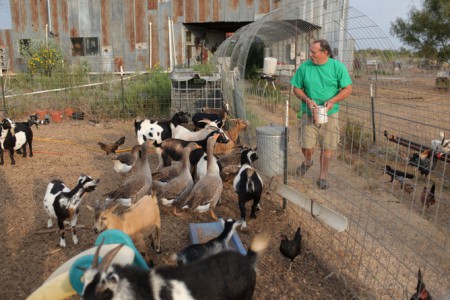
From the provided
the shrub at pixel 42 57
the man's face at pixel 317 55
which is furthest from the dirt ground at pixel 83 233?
the shrub at pixel 42 57

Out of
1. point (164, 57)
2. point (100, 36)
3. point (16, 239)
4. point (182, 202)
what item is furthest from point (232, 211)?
point (100, 36)

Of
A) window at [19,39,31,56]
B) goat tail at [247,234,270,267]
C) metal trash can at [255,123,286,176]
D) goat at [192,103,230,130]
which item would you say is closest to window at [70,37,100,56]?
window at [19,39,31,56]

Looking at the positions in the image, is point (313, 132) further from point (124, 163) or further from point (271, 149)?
point (124, 163)

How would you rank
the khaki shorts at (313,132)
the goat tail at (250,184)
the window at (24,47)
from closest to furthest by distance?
the goat tail at (250,184) < the khaki shorts at (313,132) < the window at (24,47)

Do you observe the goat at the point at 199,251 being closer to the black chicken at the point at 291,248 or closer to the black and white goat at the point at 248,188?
the black chicken at the point at 291,248

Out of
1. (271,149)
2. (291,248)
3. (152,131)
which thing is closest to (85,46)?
(152,131)

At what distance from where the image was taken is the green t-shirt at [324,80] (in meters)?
5.71

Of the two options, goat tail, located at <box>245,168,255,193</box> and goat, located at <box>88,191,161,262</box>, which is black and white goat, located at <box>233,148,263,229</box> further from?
goat, located at <box>88,191,161,262</box>

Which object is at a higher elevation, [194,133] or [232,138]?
[194,133]

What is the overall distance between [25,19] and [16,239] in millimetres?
16546

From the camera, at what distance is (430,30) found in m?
22.4

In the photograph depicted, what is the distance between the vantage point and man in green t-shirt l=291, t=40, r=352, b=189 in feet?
18.7

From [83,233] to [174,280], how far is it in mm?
2818

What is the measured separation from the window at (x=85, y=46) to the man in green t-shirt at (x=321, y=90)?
14048mm
